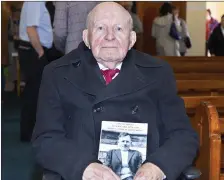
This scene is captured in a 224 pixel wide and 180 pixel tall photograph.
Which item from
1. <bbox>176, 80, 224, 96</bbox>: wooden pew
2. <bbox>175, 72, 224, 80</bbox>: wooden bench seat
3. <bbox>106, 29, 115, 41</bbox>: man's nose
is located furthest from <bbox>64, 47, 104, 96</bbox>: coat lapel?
<bbox>175, 72, 224, 80</bbox>: wooden bench seat

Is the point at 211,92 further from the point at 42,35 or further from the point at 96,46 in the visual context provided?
the point at 42,35

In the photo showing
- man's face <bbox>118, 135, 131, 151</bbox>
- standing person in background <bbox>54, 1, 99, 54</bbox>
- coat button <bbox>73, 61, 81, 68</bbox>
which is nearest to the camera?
man's face <bbox>118, 135, 131, 151</bbox>

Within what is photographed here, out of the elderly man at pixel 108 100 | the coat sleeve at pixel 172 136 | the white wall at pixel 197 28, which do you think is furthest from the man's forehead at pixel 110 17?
the white wall at pixel 197 28

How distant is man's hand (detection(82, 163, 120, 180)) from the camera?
1.93 metres

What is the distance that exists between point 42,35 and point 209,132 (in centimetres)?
271

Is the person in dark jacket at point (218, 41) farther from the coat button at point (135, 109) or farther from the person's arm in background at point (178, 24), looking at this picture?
the coat button at point (135, 109)

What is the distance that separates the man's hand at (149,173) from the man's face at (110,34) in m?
0.47

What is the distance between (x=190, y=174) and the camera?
196cm

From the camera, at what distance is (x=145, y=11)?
12.8 metres

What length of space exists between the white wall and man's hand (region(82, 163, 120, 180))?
992 centimetres

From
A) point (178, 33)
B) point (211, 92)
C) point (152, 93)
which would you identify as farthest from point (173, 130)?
point (178, 33)

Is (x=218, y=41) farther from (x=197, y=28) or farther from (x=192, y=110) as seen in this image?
(x=192, y=110)

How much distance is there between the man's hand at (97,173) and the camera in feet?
6.33

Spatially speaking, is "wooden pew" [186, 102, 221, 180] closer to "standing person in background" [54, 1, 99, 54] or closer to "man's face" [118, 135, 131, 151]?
"man's face" [118, 135, 131, 151]
